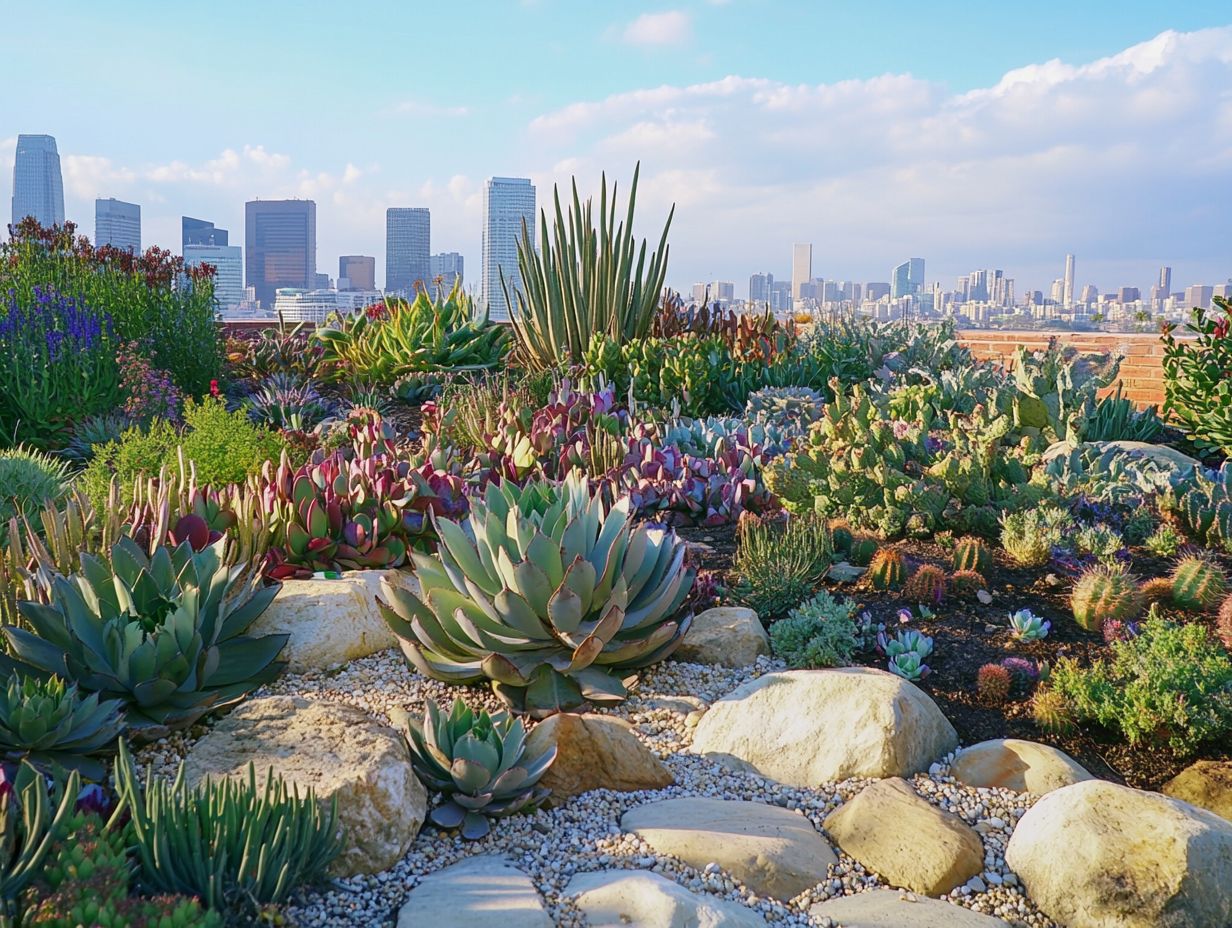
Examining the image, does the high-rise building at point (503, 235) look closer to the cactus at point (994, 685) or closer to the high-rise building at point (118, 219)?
the cactus at point (994, 685)

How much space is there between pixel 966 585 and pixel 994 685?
88 cm

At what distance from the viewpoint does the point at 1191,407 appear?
8.55 metres

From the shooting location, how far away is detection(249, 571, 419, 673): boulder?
421cm

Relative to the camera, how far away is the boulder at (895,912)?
279cm

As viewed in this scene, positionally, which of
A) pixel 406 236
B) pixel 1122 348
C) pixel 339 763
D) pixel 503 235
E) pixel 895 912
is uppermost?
pixel 406 236

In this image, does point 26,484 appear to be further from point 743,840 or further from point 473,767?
point 743,840

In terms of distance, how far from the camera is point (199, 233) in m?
154

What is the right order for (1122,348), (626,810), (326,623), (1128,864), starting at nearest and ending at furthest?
(1128,864)
(626,810)
(326,623)
(1122,348)

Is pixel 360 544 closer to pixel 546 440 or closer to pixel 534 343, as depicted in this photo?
pixel 546 440

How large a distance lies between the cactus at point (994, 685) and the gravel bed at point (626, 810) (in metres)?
0.45

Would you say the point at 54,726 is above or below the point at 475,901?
above

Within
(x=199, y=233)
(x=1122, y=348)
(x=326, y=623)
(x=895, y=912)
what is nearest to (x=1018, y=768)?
(x=895, y=912)

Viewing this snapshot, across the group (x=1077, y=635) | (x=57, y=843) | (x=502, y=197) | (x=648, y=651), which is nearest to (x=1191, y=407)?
(x=1077, y=635)

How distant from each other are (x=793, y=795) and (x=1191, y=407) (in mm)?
6701
